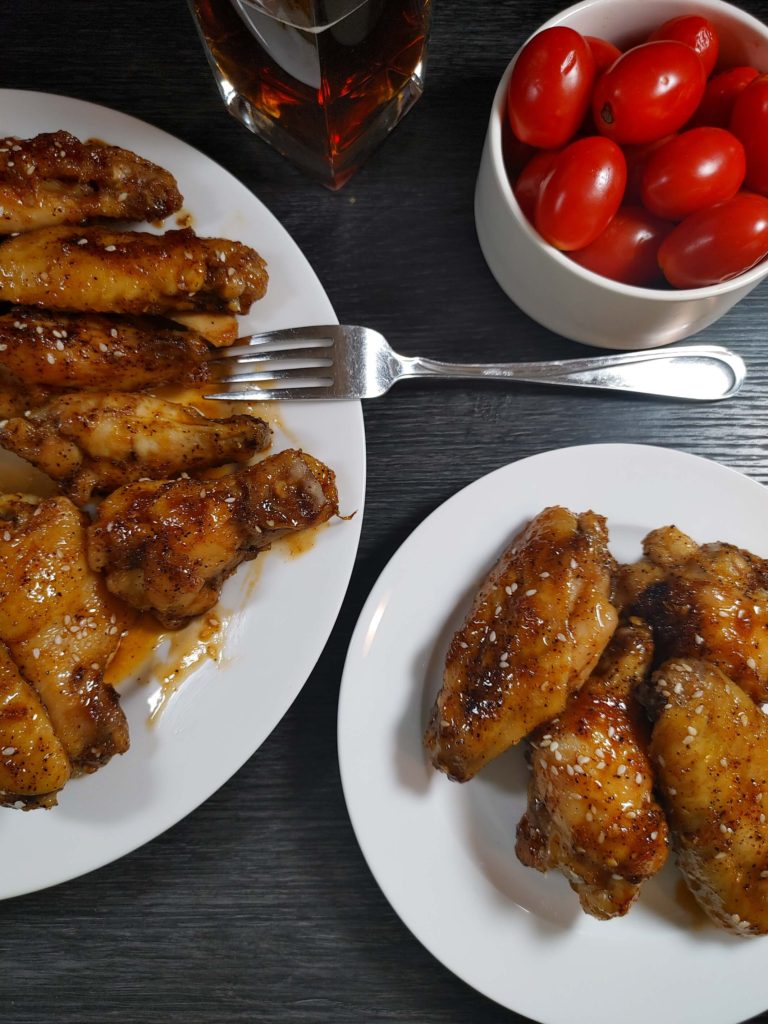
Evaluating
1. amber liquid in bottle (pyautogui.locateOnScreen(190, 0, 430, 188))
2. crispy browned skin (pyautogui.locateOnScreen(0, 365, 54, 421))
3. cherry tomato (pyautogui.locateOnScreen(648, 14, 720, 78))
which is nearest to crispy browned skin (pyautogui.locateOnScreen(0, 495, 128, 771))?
crispy browned skin (pyautogui.locateOnScreen(0, 365, 54, 421))

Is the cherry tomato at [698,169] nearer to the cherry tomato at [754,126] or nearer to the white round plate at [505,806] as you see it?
the cherry tomato at [754,126]

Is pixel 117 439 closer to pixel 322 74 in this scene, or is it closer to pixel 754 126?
pixel 322 74

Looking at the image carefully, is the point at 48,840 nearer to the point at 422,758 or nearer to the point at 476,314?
the point at 422,758

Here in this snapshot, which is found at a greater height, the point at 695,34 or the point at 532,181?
the point at 695,34

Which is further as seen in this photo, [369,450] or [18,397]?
[369,450]

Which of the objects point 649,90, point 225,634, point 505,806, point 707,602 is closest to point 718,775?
point 707,602

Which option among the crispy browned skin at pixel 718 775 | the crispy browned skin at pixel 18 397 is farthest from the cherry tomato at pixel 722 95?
the crispy browned skin at pixel 18 397

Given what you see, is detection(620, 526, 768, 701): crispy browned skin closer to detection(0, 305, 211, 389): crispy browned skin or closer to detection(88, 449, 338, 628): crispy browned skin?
detection(88, 449, 338, 628): crispy browned skin
